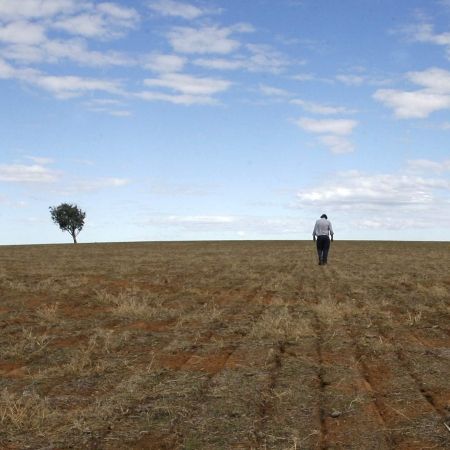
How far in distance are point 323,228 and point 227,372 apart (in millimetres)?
16544

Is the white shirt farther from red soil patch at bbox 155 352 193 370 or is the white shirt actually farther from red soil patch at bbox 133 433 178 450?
red soil patch at bbox 133 433 178 450

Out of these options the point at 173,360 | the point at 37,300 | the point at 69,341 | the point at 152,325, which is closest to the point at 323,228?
the point at 37,300

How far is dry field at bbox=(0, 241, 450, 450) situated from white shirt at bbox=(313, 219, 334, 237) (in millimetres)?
9076

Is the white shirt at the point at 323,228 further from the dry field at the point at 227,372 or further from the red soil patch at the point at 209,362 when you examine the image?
the red soil patch at the point at 209,362

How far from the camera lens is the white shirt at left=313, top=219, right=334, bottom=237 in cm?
2250

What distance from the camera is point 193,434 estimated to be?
15.0 feet

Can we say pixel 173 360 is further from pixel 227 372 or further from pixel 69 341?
pixel 69 341

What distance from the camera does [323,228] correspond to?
22.5 metres

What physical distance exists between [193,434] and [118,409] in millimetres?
962

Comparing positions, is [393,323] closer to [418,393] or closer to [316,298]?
[316,298]

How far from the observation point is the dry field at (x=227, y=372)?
464cm

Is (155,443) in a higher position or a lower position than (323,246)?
lower

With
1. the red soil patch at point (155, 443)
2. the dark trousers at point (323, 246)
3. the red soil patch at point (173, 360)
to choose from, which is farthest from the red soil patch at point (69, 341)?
the dark trousers at point (323, 246)

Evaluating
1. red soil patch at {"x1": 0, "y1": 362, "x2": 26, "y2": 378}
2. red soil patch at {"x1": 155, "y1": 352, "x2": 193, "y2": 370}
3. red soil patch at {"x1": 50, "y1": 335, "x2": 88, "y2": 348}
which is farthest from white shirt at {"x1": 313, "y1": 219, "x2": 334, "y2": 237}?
red soil patch at {"x1": 0, "y1": 362, "x2": 26, "y2": 378}
